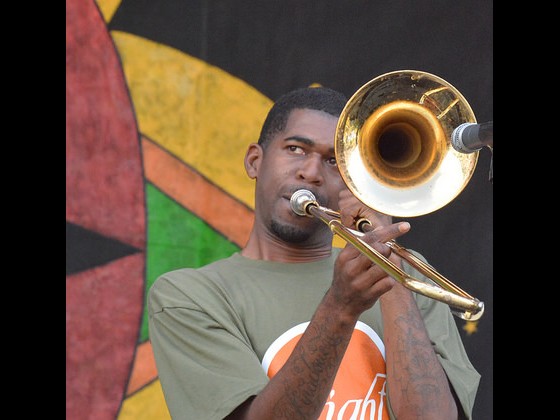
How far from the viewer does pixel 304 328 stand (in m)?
2.60

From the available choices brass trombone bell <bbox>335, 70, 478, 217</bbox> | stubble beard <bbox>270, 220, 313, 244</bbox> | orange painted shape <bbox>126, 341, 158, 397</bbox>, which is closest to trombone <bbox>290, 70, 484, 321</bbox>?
brass trombone bell <bbox>335, 70, 478, 217</bbox>

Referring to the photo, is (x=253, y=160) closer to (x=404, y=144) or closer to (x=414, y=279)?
(x=404, y=144)

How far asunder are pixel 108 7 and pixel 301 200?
1225 mm

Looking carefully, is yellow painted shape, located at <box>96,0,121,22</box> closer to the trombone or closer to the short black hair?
the short black hair

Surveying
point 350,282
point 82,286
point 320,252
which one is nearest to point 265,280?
point 320,252

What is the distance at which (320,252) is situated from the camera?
9.68 feet

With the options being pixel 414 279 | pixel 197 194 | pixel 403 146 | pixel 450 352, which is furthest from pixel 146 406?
pixel 414 279

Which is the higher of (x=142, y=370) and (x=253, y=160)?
(x=253, y=160)

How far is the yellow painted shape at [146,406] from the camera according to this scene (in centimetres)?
331

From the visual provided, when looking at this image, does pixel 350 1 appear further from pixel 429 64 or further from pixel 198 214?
pixel 198 214

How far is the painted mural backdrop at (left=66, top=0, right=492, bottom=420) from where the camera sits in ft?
10.8

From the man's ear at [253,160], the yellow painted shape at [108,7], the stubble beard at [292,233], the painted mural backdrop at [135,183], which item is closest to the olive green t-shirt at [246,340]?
the stubble beard at [292,233]

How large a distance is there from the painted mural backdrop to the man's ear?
0.39 m

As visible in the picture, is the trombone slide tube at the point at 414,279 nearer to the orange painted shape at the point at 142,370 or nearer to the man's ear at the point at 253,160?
the man's ear at the point at 253,160
